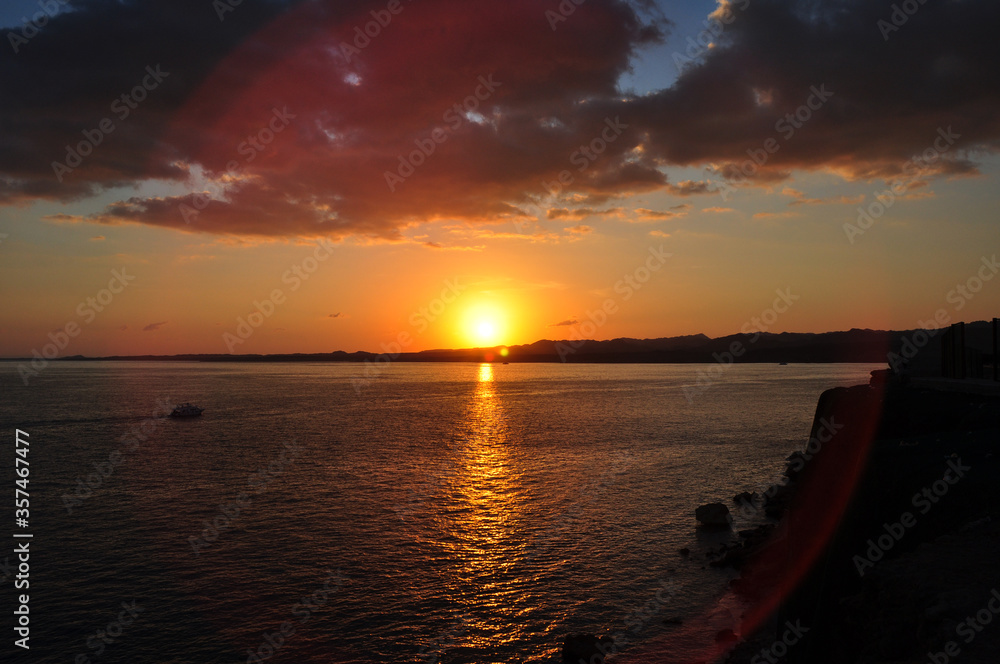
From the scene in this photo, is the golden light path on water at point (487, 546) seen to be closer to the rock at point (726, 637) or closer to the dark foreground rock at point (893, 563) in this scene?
the rock at point (726, 637)

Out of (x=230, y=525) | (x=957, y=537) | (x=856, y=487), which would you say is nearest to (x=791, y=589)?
(x=856, y=487)

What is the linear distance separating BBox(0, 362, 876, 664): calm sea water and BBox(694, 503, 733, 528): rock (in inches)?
42.1

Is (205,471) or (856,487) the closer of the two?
(856,487)

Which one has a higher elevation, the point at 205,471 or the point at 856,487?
the point at 856,487

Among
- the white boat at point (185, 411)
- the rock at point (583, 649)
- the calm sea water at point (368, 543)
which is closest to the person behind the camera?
the rock at point (583, 649)

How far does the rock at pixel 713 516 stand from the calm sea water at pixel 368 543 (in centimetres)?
107

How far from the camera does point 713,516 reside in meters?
33.4

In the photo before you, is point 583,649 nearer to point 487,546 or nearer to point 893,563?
point 893,563

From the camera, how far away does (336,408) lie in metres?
116

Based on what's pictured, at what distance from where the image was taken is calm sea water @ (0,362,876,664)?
21.0 m

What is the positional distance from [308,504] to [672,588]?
24.9 meters

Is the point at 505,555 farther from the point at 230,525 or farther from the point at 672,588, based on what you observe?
the point at 230,525

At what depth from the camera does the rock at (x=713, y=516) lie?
3319 cm

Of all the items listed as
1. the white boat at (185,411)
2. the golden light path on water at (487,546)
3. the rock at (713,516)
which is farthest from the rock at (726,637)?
the white boat at (185,411)
